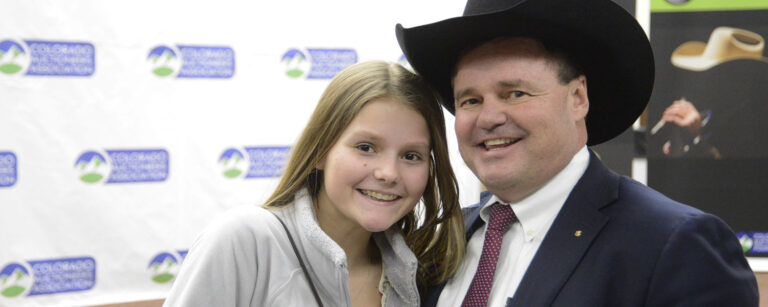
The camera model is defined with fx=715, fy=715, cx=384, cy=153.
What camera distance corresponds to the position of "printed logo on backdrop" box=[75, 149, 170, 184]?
307 cm

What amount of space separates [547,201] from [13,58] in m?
2.34

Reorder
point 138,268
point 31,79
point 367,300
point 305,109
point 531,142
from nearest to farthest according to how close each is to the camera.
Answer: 1. point 531,142
2. point 367,300
3. point 31,79
4. point 138,268
5. point 305,109

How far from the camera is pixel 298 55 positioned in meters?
3.38

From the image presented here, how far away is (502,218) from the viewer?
5.81 feet

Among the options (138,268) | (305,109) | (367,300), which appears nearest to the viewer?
(367,300)

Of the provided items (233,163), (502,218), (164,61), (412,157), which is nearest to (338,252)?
(412,157)

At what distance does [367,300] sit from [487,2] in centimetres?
82

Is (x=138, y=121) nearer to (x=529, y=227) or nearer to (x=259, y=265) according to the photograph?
(x=259, y=265)

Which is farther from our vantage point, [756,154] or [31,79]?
[756,154]

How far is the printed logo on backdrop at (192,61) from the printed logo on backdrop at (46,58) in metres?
0.26

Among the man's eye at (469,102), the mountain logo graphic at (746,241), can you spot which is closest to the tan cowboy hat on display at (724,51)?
the mountain logo graphic at (746,241)

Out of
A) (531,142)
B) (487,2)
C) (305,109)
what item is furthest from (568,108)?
(305,109)

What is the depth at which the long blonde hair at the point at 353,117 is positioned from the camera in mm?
1780

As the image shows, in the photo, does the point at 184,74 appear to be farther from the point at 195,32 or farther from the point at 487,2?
the point at 487,2
